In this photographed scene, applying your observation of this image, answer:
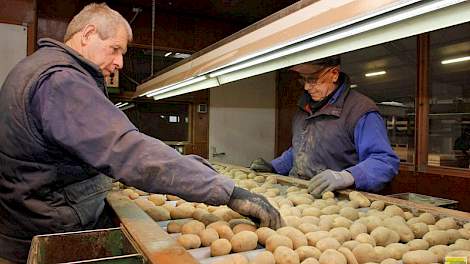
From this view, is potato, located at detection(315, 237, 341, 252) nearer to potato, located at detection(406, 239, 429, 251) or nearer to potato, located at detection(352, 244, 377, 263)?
potato, located at detection(352, 244, 377, 263)

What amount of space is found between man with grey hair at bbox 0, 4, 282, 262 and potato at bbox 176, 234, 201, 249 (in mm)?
96

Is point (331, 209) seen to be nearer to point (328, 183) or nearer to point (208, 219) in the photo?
point (328, 183)

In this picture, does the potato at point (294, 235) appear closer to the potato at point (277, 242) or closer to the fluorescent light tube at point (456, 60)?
the potato at point (277, 242)

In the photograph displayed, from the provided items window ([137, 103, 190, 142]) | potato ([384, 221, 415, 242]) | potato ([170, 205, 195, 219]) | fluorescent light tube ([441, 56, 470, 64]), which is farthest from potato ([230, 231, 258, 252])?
window ([137, 103, 190, 142])

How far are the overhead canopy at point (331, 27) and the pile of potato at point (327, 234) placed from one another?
513 mm

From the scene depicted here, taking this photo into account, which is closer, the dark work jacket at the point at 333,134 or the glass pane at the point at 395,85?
the dark work jacket at the point at 333,134

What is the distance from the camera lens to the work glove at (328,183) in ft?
5.16

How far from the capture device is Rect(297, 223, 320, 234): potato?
1.08 m

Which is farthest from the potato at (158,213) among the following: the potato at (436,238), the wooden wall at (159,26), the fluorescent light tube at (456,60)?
the wooden wall at (159,26)

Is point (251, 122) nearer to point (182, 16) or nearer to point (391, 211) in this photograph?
point (182, 16)

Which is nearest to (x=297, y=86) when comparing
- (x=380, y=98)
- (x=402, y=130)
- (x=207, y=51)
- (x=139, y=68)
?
(x=380, y=98)

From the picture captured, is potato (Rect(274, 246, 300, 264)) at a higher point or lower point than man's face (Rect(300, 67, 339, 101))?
lower

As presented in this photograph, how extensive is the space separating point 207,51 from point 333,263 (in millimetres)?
970

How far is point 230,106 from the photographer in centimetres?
473
